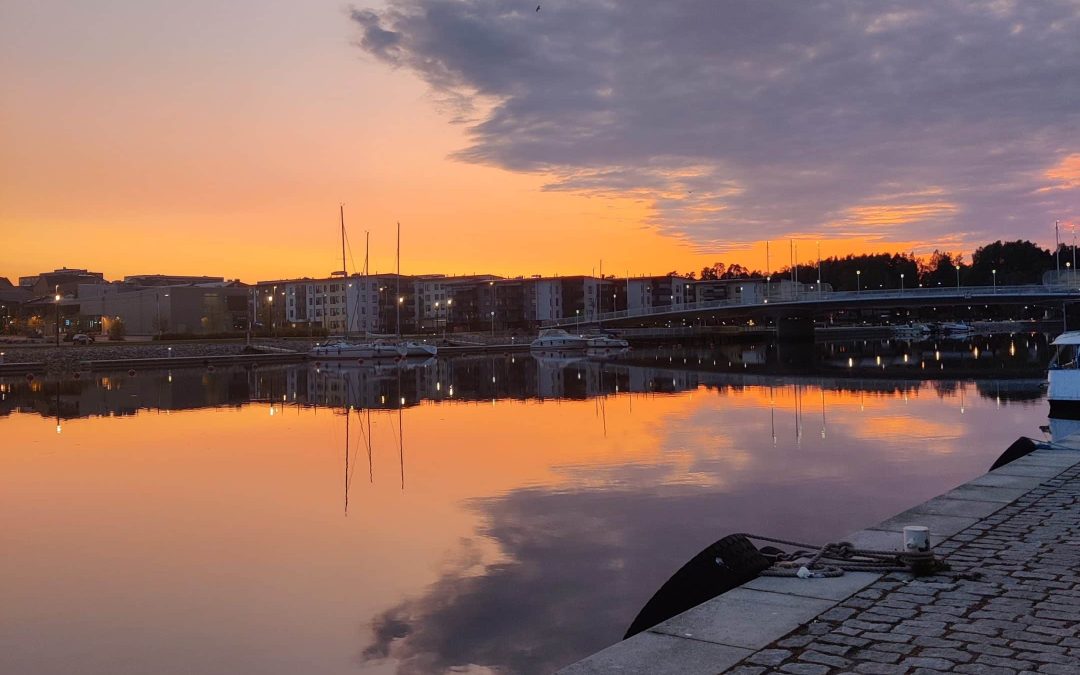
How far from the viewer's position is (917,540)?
9945mm

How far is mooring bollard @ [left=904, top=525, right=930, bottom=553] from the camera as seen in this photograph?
992 cm

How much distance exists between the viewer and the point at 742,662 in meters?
7.40

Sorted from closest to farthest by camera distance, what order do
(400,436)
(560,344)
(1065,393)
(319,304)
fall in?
1. (400,436)
2. (1065,393)
3. (560,344)
4. (319,304)

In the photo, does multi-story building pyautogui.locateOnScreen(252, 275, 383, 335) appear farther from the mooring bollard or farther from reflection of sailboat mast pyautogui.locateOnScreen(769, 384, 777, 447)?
the mooring bollard

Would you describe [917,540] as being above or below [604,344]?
below

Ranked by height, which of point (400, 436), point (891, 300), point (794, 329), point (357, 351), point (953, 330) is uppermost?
point (891, 300)

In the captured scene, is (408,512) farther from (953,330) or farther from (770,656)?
(953,330)

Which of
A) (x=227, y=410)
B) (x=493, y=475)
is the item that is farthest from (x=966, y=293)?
(x=493, y=475)

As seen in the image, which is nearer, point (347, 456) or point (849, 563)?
point (849, 563)

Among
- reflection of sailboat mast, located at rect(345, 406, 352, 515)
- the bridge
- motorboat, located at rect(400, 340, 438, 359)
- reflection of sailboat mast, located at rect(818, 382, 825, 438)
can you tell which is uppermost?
the bridge

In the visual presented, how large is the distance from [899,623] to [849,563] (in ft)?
6.81

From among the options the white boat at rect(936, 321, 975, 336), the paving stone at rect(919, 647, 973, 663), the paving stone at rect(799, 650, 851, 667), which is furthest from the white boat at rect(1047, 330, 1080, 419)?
the white boat at rect(936, 321, 975, 336)

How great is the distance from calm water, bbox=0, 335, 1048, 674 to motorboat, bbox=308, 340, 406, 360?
5285cm

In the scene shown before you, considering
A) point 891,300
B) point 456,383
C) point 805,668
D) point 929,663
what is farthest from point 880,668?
point 891,300
